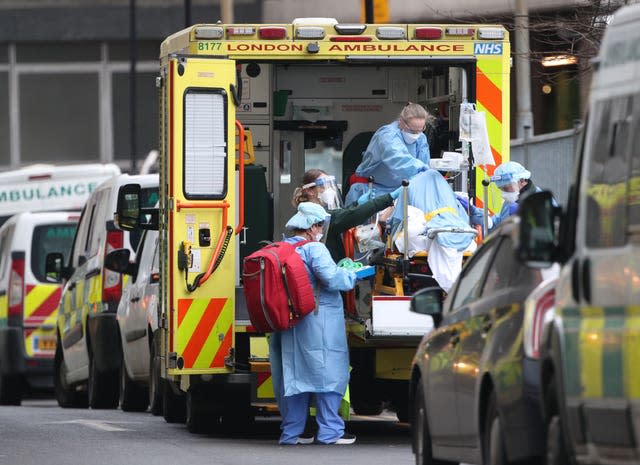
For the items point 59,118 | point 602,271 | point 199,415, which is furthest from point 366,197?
point 59,118

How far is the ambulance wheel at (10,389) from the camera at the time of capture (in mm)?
21422

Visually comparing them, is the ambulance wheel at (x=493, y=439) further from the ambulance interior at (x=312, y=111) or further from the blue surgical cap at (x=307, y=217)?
the ambulance interior at (x=312, y=111)

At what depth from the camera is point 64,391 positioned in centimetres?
1992

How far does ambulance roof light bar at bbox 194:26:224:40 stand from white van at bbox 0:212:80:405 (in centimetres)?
881

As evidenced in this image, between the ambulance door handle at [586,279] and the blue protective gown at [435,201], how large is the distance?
5823 mm

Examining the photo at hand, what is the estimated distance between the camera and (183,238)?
13.2 metres

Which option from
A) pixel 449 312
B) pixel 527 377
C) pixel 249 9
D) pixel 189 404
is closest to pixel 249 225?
pixel 189 404

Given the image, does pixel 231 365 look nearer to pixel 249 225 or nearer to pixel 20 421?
pixel 249 225

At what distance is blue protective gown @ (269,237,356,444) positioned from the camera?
1296cm

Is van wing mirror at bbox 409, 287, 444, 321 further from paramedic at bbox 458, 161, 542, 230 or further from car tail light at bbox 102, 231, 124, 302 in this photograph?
car tail light at bbox 102, 231, 124, 302

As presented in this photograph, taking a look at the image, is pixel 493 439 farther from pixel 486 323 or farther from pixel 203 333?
pixel 203 333

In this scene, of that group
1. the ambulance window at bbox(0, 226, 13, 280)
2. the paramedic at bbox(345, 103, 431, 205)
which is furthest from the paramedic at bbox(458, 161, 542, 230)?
the ambulance window at bbox(0, 226, 13, 280)

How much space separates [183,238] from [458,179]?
2186 mm

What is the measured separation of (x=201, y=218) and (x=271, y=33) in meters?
1.34
